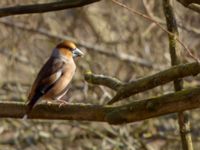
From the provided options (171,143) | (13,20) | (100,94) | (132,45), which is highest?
(13,20)

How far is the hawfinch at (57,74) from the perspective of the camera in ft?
16.7

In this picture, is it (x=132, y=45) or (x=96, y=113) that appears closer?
(x=96, y=113)

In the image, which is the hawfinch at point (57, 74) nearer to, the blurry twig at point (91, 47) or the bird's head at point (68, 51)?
the bird's head at point (68, 51)

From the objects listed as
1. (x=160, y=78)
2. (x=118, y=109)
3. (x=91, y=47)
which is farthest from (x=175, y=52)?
(x=91, y=47)

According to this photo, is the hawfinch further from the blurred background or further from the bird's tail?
the blurred background

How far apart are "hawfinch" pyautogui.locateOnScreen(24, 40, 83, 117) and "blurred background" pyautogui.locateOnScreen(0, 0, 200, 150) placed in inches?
84.6

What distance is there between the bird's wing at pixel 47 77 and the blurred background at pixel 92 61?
7.35ft

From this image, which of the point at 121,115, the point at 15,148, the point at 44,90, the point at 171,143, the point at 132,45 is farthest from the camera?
the point at 132,45

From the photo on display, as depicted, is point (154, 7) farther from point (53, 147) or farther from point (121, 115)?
point (121, 115)

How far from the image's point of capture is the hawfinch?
5102 mm

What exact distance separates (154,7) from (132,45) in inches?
26.4

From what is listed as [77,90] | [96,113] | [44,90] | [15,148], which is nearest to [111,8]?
[77,90]

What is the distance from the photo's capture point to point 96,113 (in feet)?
11.9

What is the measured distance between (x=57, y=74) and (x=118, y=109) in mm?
1885
